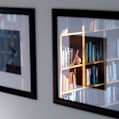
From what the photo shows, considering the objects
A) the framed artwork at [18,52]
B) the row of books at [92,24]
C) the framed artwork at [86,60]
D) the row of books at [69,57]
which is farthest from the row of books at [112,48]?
the framed artwork at [18,52]

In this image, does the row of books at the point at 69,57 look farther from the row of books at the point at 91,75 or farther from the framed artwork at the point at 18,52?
the framed artwork at the point at 18,52

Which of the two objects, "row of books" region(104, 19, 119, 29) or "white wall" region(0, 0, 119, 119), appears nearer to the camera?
"row of books" region(104, 19, 119, 29)

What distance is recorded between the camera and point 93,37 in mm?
1899

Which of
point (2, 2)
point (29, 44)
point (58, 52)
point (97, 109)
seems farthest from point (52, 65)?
point (2, 2)

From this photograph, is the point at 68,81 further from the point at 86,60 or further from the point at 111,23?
the point at 111,23

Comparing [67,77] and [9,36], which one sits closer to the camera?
[67,77]

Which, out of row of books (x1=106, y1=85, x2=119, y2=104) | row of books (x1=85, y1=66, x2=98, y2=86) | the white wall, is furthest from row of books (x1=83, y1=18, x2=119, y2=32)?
row of books (x1=106, y1=85, x2=119, y2=104)

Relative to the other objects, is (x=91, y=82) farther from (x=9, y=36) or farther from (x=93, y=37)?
(x=9, y=36)

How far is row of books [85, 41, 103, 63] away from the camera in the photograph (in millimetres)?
1878

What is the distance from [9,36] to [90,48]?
0.71 metres

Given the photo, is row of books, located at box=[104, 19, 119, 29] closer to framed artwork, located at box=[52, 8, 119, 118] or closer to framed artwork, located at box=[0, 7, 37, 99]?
framed artwork, located at box=[52, 8, 119, 118]

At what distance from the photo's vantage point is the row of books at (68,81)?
202 cm

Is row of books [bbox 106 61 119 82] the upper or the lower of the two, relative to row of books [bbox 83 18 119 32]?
lower

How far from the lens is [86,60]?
195 centimetres
